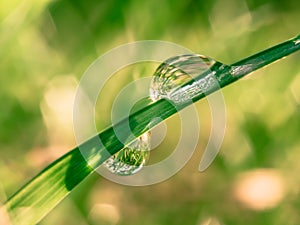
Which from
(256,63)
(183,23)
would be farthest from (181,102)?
(183,23)

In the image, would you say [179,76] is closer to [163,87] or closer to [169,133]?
[163,87]

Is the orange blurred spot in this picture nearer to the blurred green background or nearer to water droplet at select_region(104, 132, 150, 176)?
the blurred green background

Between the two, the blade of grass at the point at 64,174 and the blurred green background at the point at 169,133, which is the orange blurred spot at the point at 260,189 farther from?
Result: the blade of grass at the point at 64,174

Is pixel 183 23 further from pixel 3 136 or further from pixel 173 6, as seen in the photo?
pixel 3 136

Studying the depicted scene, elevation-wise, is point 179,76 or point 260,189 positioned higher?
point 179,76

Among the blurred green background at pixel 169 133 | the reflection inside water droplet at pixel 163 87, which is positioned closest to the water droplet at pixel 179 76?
the reflection inside water droplet at pixel 163 87

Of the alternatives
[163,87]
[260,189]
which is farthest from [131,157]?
[260,189]
